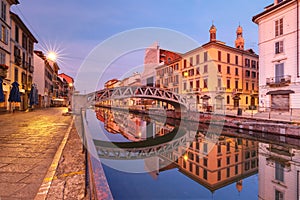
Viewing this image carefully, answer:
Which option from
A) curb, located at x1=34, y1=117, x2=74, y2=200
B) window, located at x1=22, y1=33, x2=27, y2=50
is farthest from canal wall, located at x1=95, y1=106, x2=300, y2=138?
window, located at x1=22, y1=33, x2=27, y2=50

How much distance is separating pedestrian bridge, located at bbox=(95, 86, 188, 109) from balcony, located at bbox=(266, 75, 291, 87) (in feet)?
33.1

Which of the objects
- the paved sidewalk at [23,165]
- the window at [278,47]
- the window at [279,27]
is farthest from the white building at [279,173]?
the window at [279,27]

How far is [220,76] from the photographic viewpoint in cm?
3120

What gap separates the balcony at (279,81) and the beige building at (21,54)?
28350 millimetres

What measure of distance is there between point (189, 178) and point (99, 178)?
4.63m

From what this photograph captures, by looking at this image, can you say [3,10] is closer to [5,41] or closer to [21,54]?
[5,41]

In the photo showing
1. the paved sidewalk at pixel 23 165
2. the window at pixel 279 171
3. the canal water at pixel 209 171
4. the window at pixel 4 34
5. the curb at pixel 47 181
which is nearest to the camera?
the curb at pixel 47 181

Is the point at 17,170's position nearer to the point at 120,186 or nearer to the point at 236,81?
the point at 120,186

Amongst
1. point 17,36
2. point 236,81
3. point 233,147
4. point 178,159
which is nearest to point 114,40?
point 178,159

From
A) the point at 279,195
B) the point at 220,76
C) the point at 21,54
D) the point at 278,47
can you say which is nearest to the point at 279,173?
the point at 279,195

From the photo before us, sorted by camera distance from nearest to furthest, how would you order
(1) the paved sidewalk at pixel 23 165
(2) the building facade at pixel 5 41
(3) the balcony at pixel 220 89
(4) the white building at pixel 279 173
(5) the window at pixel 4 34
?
(1) the paved sidewalk at pixel 23 165
(4) the white building at pixel 279 173
(2) the building facade at pixel 5 41
(5) the window at pixel 4 34
(3) the balcony at pixel 220 89

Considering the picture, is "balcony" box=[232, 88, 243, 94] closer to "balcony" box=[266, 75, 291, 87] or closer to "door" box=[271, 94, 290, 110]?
"balcony" box=[266, 75, 291, 87]

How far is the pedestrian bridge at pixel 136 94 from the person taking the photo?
1927 centimetres

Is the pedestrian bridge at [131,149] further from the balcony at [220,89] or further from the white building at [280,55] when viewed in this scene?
the balcony at [220,89]
